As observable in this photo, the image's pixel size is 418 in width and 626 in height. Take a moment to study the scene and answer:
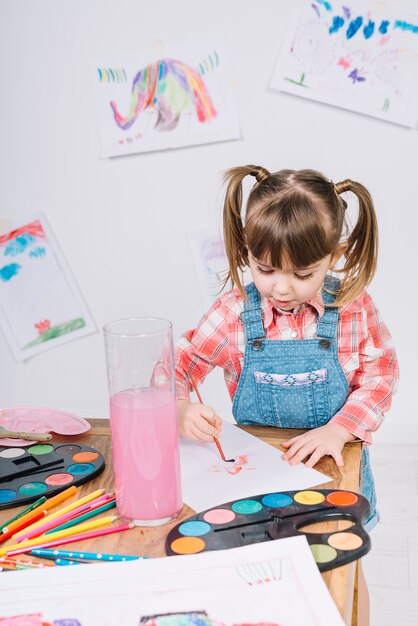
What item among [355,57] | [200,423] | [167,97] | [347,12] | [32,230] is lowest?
[200,423]

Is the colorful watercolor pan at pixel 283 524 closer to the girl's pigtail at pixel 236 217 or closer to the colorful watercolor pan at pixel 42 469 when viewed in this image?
the colorful watercolor pan at pixel 42 469

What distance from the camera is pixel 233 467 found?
93 centimetres

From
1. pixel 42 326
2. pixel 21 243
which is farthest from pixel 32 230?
pixel 42 326

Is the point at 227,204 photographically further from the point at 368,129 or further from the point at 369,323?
the point at 368,129

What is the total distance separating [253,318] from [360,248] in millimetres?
218

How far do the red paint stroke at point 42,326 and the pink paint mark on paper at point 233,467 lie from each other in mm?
1630

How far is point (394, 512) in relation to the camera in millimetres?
1955

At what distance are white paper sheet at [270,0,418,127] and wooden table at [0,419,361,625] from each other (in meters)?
1.37

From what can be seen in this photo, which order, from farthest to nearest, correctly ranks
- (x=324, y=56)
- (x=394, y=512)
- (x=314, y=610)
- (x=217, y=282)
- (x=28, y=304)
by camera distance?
(x=28, y=304)
(x=217, y=282)
(x=324, y=56)
(x=394, y=512)
(x=314, y=610)

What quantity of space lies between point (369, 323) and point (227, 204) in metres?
0.30

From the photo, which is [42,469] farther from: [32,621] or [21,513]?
[32,621]

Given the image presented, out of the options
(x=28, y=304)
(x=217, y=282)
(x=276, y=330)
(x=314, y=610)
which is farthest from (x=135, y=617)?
(x=28, y=304)

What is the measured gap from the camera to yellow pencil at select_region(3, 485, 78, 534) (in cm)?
79

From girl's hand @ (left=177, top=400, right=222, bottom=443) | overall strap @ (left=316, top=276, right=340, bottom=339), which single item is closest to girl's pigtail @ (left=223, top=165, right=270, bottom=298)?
overall strap @ (left=316, top=276, right=340, bottom=339)
